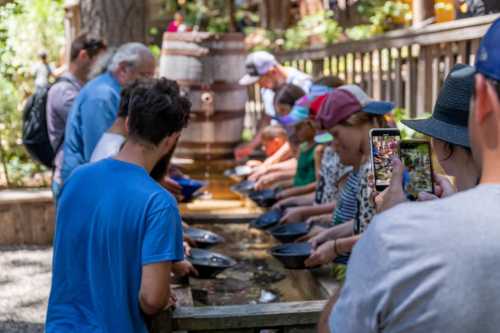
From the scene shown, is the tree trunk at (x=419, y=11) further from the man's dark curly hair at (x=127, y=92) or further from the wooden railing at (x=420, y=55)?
the man's dark curly hair at (x=127, y=92)

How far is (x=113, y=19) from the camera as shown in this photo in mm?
7414

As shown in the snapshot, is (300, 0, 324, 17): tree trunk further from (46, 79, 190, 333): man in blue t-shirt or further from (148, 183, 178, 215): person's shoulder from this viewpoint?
(148, 183, 178, 215): person's shoulder

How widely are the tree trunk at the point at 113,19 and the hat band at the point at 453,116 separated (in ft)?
19.1

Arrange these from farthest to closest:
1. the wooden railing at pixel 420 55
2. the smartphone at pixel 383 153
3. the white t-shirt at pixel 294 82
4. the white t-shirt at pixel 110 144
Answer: the white t-shirt at pixel 294 82 → the wooden railing at pixel 420 55 → the white t-shirt at pixel 110 144 → the smartphone at pixel 383 153

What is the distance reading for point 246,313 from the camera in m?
2.73

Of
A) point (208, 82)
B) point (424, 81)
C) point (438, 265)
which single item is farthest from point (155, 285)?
point (208, 82)

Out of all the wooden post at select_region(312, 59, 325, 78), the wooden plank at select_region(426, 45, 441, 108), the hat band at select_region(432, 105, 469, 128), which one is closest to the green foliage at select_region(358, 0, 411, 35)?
the wooden post at select_region(312, 59, 325, 78)

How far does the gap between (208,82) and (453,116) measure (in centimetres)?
739

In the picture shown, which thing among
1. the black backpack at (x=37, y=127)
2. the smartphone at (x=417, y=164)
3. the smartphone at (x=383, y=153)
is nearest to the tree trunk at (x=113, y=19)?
the black backpack at (x=37, y=127)

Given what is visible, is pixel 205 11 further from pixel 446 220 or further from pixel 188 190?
pixel 446 220

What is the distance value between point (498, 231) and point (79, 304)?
174cm

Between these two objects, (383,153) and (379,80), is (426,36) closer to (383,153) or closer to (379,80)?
(379,80)

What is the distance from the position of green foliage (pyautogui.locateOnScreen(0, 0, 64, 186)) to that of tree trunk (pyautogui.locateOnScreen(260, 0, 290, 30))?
8.64 meters

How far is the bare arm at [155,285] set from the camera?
2.43 m
